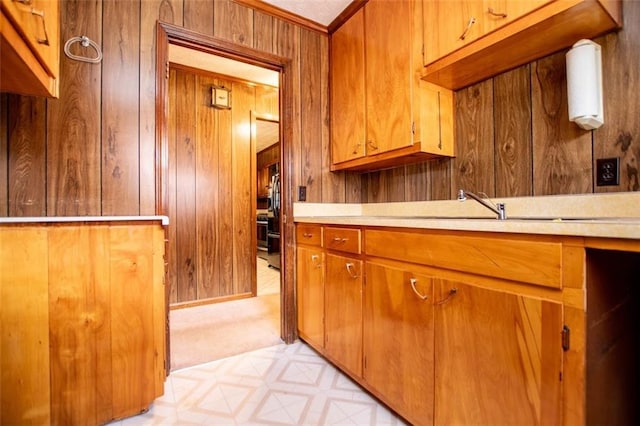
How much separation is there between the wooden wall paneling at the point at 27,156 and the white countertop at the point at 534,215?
4.62 ft

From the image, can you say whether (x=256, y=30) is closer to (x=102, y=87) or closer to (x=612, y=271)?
(x=102, y=87)

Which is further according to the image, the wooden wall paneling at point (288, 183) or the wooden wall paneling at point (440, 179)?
the wooden wall paneling at point (288, 183)

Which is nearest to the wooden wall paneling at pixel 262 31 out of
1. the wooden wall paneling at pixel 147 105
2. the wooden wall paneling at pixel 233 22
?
the wooden wall paneling at pixel 233 22

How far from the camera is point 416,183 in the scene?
2021mm

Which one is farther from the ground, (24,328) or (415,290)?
(415,290)

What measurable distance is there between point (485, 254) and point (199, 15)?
6.87 feet

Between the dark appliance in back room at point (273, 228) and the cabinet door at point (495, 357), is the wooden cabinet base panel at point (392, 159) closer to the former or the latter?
the cabinet door at point (495, 357)

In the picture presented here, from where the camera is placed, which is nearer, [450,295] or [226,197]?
[450,295]

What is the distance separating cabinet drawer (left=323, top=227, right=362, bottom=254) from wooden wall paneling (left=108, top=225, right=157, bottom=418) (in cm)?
93

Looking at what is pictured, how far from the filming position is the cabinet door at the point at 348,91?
2039 millimetres

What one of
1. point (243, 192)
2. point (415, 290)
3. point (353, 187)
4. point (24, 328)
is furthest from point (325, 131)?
point (24, 328)

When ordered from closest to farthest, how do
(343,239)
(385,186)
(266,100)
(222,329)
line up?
(343,239) < (385,186) < (222,329) < (266,100)

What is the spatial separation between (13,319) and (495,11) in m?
2.25

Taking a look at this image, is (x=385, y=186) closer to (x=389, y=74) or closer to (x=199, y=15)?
(x=389, y=74)
